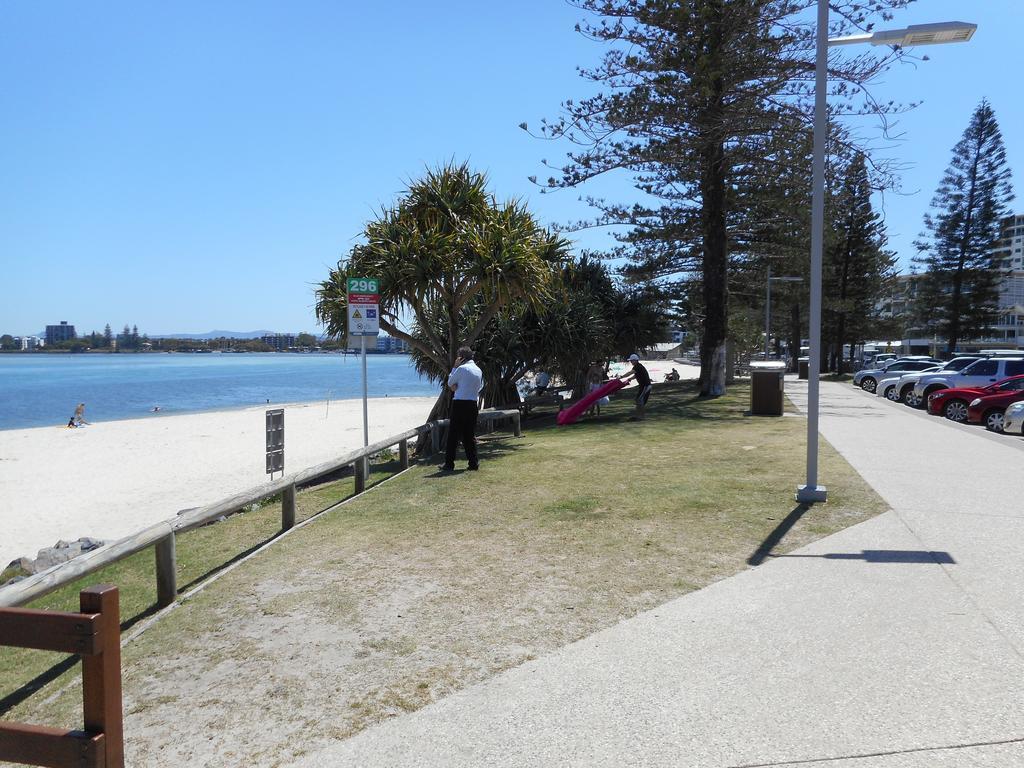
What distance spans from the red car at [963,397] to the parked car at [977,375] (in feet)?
7.85

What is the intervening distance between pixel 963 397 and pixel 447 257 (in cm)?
1456

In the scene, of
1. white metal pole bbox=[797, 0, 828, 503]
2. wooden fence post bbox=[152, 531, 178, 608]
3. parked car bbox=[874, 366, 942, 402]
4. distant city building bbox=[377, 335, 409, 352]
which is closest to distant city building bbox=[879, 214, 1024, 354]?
parked car bbox=[874, 366, 942, 402]

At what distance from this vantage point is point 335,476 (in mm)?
14461

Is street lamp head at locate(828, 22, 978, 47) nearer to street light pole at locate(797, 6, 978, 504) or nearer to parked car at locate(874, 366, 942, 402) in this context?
street light pole at locate(797, 6, 978, 504)

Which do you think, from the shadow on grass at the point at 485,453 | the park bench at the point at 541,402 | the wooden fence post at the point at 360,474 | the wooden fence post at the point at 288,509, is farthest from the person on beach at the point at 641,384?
the wooden fence post at the point at 288,509

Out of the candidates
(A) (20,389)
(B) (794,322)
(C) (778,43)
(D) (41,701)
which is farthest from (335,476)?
(A) (20,389)

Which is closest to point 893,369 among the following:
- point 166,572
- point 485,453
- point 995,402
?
point 995,402

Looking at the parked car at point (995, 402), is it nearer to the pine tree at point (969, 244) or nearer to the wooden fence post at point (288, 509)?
the wooden fence post at point (288, 509)

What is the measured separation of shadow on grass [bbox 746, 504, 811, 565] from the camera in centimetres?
586

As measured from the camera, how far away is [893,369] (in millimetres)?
32531

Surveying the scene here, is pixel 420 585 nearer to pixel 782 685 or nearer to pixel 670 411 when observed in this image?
pixel 782 685

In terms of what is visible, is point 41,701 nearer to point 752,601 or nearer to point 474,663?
point 474,663

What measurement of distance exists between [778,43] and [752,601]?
1843cm

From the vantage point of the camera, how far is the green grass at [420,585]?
361 cm
